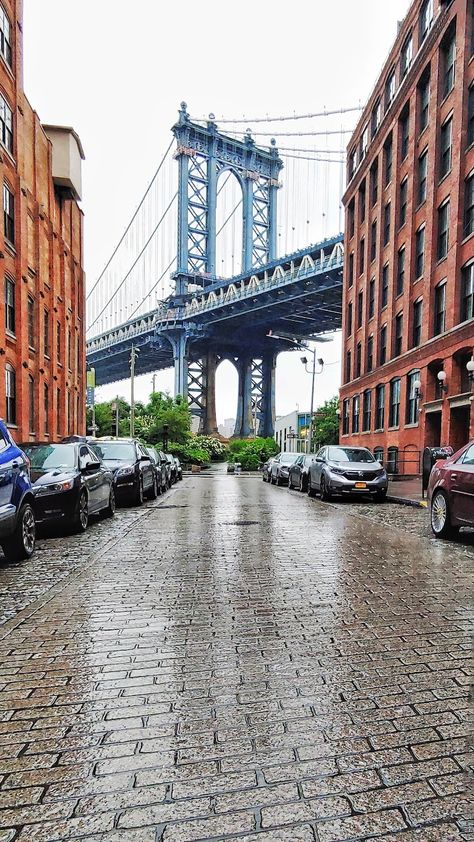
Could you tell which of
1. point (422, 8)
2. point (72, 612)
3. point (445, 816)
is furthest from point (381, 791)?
point (422, 8)

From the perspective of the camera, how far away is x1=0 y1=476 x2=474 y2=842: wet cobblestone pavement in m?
2.14

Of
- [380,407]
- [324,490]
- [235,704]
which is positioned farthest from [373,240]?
[235,704]

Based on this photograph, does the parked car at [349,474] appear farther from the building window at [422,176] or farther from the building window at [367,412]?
A: the building window at [367,412]

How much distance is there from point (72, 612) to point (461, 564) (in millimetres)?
4624

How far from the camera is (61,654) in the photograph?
3.85 metres

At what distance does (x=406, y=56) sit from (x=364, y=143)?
8.28 m

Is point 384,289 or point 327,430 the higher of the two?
point 384,289

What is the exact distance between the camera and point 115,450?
1563 cm

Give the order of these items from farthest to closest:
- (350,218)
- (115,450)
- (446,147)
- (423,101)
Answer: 1. (350,218)
2. (423,101)
3. (446,147)
4. (115,450)

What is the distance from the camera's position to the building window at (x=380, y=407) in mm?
31550

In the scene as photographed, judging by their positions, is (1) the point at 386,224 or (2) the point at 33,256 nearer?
(2) the point at 33,256

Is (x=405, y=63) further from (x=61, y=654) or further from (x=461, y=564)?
(x=61, y=654)

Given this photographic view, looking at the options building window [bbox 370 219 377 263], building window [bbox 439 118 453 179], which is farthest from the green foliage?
building window [bbox 439 118 453 179]

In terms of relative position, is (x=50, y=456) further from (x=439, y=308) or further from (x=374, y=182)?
(x=374, y=182)
